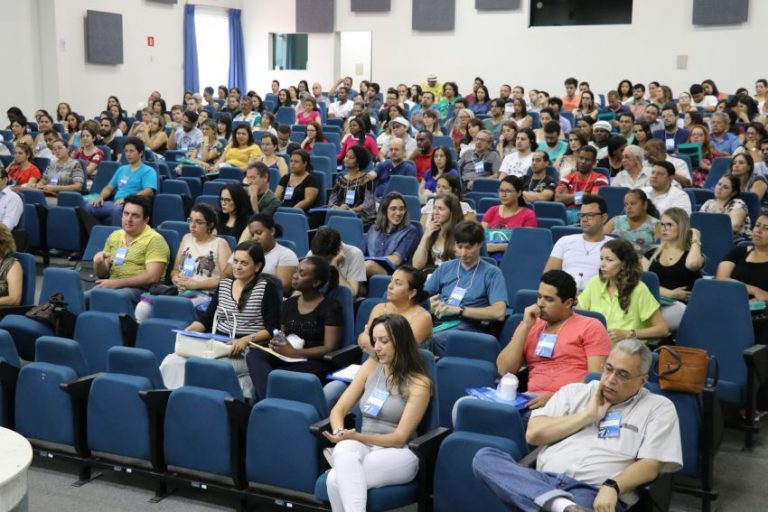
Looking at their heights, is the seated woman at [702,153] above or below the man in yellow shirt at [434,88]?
below

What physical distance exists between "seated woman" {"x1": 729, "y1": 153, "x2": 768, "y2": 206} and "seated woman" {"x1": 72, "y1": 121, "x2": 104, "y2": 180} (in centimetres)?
620

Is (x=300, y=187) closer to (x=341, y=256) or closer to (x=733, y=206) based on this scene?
(x=341, y=256)

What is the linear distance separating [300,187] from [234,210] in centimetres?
150

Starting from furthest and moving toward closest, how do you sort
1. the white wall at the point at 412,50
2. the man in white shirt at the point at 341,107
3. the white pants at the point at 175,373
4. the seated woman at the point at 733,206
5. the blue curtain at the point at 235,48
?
the blue curtain at the point at 235,48 < the white wall at the point at 412,50 < the man in white shirt at the point at 341,107 < the seated woman at the point at 733,206 < the white pants at the point at 175,373

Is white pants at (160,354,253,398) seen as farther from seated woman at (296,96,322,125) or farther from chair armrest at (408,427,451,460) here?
seated woman at (296,96,322,125)

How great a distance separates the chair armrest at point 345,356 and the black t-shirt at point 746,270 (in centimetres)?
219

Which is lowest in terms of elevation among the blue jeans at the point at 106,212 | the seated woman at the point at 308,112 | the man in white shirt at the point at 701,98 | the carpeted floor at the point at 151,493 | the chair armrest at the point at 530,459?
the carpeted floor at the point at 151,493

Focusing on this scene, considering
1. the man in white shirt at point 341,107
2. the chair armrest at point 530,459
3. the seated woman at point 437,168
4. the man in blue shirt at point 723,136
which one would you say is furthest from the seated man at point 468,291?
the man in white shirt at point 341,107

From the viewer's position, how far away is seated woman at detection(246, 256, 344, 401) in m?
4.50

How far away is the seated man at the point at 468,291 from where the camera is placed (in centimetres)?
482

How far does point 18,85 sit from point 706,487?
13.6 m

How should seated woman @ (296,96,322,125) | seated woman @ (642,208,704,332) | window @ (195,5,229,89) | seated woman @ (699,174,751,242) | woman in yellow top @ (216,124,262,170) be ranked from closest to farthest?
seated woman @ (642,208,704,332) < seated woman @ (699,174,751,242) < woman in yellow top @ (216,124,262,170) < seated woman @ (296,96,322,125) < window @ (195,5,229,89)

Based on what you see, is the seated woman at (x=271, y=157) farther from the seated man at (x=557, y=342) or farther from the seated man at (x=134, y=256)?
the seated man at (x=557, y=342)

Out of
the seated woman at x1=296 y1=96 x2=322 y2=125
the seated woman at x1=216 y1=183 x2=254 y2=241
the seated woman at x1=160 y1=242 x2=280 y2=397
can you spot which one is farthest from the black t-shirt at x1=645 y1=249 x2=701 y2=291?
the seated woman at x1=296 y1=96 x2=322 y2=125
